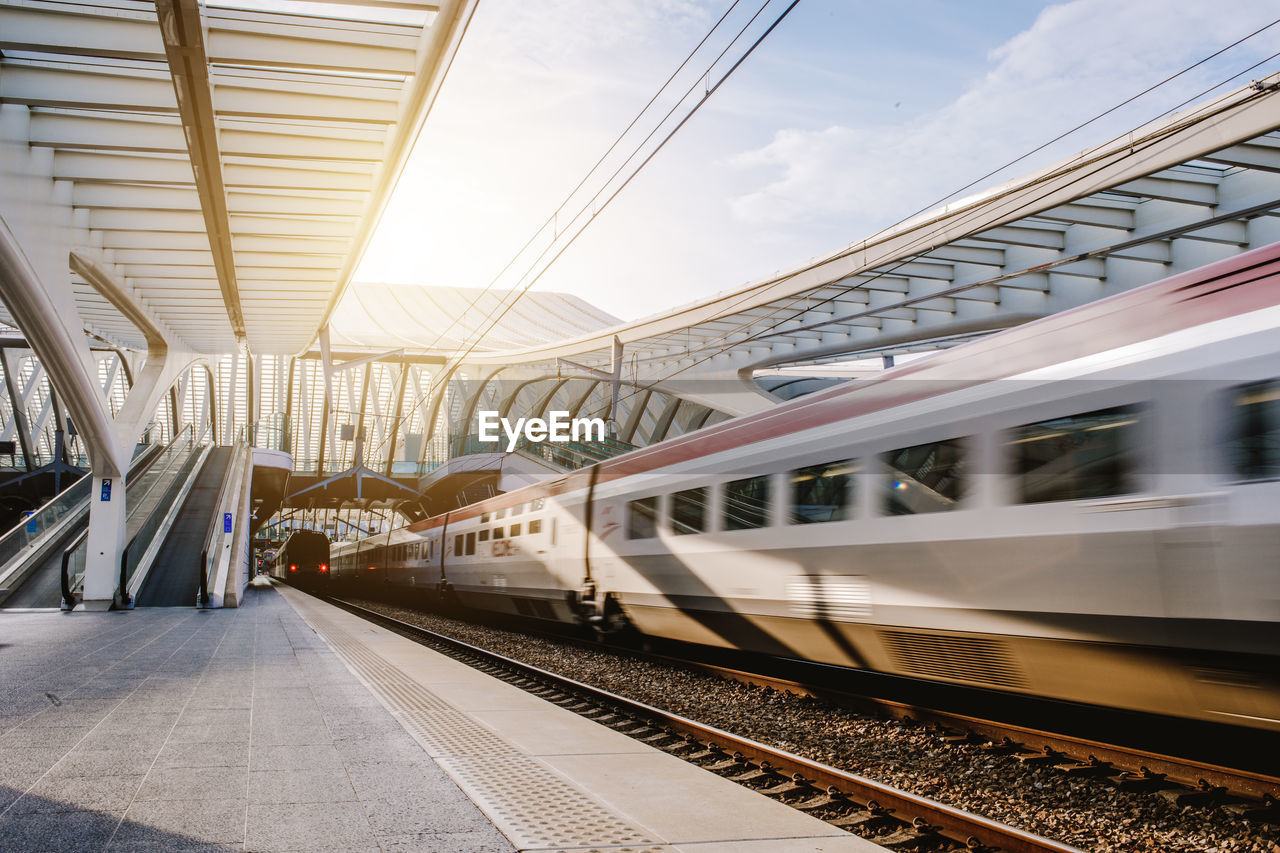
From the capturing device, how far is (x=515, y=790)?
4887 mm

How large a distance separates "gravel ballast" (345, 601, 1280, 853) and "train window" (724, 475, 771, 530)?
1.60m

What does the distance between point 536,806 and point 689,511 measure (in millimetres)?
6075

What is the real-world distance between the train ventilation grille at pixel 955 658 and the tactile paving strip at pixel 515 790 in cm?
294

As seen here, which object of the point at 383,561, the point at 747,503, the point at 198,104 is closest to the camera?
the point at 747,503

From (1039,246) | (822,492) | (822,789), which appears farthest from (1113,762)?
(1039,246)

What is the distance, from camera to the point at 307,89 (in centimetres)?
1171

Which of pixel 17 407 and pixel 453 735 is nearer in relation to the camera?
pixel 453 735

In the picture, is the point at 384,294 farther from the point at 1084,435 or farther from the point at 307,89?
the point at 1084,435

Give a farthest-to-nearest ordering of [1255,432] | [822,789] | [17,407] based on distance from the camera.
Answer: [17,407] → [822,789] → [1255,432]

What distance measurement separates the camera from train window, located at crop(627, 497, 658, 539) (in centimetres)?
1133

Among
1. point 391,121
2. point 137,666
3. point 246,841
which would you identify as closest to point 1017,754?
point 246,841

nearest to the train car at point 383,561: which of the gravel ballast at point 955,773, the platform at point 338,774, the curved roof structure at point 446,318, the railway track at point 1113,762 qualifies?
the curved roof structure at point 446,318

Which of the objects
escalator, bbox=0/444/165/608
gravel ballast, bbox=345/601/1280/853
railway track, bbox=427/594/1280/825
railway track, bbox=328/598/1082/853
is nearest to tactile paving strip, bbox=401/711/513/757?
railway track, bbox=328/598/1082/853

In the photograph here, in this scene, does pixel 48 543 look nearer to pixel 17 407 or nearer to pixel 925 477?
pixel 925 477
